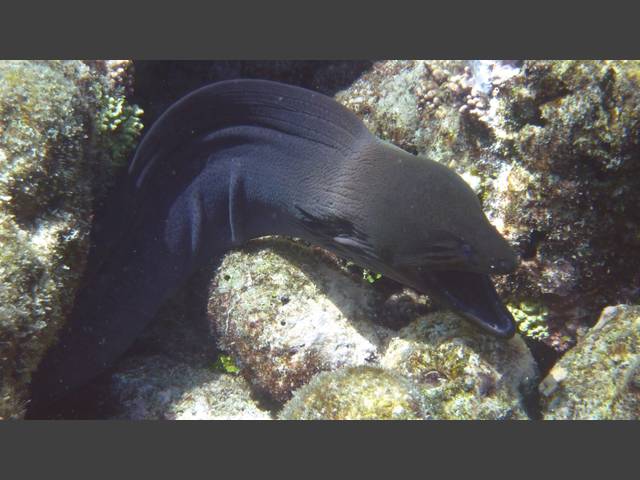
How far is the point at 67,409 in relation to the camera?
3547 mm

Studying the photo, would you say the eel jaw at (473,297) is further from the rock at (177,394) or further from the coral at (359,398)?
the rock at (177,394)

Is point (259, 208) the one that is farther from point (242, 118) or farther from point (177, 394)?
point (177, 394)

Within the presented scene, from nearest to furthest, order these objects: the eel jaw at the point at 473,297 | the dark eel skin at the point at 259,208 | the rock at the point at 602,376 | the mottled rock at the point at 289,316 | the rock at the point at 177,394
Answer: the rock at the point at 602,376 → the eel jaw at the point at 473,297 → the dark eel skin at the point at 259,208 → the mottled rock at the point at 289,316 → the rock at the point at 177,394

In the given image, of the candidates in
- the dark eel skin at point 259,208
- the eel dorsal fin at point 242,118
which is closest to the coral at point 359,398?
the dark eel skin at point 259,208

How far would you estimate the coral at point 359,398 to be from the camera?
243 centimetres

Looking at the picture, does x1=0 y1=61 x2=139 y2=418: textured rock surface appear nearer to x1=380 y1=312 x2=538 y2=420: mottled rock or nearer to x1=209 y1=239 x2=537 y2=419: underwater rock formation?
x1=209 y1=239 x2=537 y2=419: underwater rock formation

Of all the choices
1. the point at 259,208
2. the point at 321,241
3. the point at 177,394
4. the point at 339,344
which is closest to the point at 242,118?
the point at 259,208

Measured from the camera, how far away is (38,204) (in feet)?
8.84

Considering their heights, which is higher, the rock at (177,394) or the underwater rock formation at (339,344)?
the underwater rock formation at (339,344)

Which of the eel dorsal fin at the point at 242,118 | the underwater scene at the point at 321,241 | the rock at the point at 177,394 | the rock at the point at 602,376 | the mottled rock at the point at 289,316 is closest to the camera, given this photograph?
the rock at the point at 602,376

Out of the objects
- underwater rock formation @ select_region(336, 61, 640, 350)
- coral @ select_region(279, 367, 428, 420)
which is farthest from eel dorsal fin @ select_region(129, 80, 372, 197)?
coral @ select_region(279, 367, 428, 420)

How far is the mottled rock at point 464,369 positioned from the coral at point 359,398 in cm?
21

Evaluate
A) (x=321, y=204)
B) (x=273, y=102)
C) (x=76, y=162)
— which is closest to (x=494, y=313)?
(x=321, y=204)

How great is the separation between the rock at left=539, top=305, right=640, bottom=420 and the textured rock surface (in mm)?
3133
